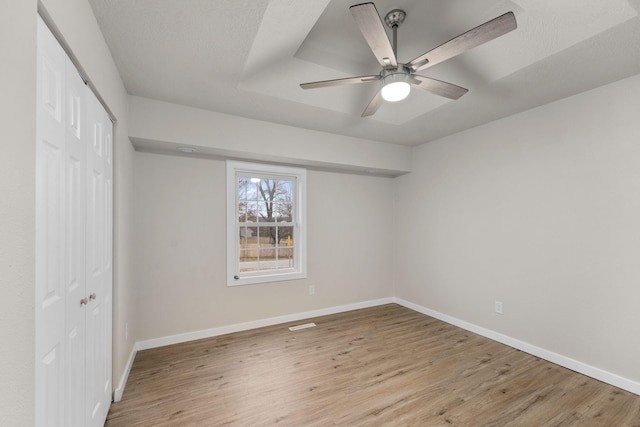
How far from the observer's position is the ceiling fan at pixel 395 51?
1.40 meters

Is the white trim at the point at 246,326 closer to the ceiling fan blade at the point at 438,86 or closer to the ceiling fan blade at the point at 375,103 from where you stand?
the ceiling fan blade at the point at 375,103

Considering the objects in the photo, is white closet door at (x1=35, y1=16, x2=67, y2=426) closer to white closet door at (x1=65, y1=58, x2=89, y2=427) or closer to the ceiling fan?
white closet door at (x1=65, y1=58, x2=89, y2=427)

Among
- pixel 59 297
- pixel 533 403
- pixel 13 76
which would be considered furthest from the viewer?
pixel 533 403

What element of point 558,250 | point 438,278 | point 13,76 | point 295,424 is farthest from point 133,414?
point 558,250

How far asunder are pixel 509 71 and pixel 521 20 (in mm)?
432

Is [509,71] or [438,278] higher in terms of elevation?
[509,71]

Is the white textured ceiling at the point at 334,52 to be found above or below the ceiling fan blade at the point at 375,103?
above

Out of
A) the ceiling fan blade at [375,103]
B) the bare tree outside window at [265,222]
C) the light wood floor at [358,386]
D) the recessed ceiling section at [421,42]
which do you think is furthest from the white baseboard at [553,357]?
the ceiling fan blade at [375,103]

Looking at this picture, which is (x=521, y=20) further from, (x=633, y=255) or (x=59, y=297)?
(x=59, y=297)

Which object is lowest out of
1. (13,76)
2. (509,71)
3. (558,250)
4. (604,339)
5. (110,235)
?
(604,339)

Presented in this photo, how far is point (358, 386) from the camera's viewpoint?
2.31 m

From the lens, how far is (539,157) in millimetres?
2844

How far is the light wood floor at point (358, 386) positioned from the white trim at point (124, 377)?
0.04 metres

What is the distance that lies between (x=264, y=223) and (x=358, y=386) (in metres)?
2.19
